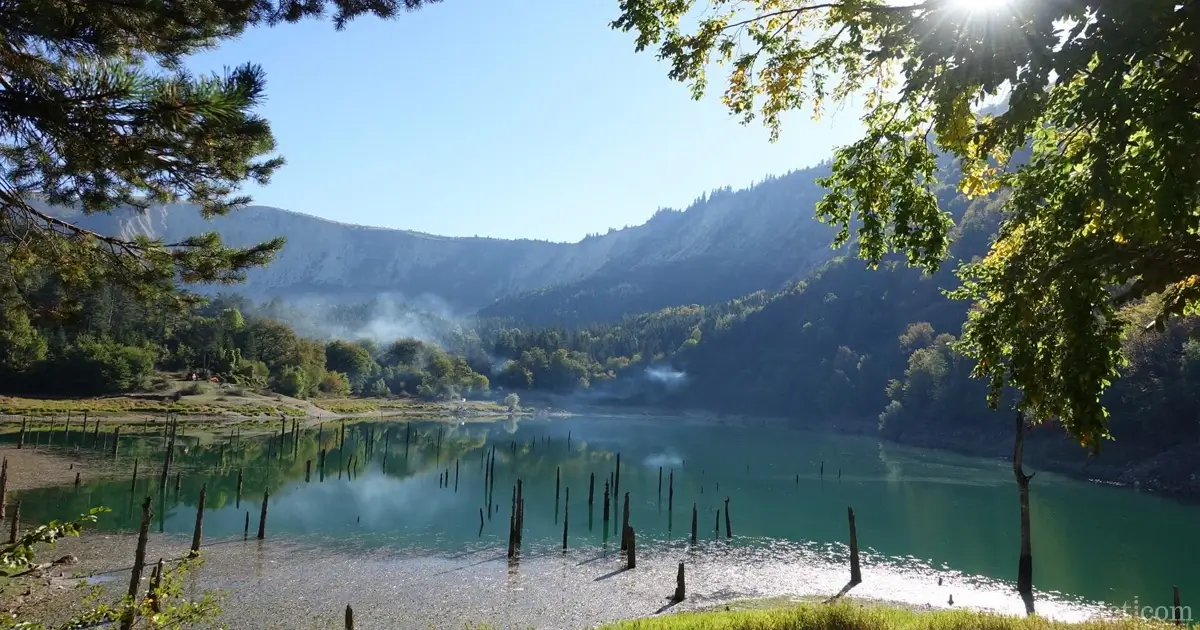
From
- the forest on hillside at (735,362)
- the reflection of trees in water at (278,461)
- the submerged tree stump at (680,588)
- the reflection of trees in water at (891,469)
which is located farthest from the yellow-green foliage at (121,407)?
the reflection of trees in water at (891,469)

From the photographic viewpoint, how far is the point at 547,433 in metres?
108

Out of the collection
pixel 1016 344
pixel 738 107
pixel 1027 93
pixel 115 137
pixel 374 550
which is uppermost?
pixel 738 107

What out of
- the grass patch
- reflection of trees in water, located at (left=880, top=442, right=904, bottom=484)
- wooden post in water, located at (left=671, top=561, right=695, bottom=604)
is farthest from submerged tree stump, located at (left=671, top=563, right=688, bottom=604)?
the grass patch

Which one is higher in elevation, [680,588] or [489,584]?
[680,588]

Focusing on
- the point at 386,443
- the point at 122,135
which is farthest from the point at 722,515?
the point at 386,443

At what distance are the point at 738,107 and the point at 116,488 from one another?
50.3 meters

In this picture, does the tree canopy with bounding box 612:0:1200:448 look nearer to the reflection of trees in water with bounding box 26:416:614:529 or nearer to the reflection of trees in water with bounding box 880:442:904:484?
the reflection of trees in water with bounding box 26:416:614:529

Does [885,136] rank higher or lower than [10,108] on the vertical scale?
higher

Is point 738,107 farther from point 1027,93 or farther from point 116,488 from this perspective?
point 116,488

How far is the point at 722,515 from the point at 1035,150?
130ft

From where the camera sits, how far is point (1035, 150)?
9570 mm

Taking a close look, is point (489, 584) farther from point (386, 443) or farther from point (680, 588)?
point (386, 443)

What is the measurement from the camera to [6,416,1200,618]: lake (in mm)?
31719

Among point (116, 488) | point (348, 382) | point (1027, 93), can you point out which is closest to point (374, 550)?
point (116, 488)
